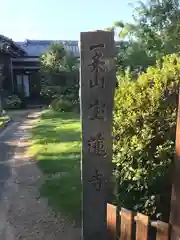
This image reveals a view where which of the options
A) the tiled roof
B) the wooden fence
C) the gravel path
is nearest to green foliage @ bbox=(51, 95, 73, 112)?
the gravel path

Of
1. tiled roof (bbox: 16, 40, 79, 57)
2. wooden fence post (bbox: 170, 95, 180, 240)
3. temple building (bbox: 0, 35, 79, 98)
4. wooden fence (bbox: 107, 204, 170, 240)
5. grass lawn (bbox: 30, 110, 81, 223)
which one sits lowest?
grass lawn (bbox: 30, 110, 81, 223)

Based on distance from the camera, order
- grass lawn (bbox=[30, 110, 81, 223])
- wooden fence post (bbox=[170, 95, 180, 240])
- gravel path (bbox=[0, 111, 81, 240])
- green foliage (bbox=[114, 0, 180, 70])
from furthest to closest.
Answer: green foliage (bbox=[114, 0, 180, 70])
grass lawn (bbox=[30, 110, 81, 223])
gravel path (bbox=[0, 111, 81, 240])
wooden fence post (bbox=[170, 95, 180, 240])

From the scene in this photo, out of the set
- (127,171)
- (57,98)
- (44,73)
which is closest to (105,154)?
(127,171)

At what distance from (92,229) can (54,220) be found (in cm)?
108

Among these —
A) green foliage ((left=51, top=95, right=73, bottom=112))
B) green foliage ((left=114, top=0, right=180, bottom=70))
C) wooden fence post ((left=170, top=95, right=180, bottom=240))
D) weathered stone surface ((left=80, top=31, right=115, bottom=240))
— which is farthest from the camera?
green foliage ((left=51, top=95, right=73, bottom=112))

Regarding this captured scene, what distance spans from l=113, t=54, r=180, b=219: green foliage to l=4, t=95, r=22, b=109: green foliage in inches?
646

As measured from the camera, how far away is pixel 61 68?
62.2 ft

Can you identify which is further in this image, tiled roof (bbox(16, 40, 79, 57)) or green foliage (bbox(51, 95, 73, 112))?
tiled roof (bbox(16, 40, 79, 57))

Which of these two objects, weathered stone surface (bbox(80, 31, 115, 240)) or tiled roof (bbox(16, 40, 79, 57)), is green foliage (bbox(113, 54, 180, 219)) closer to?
weathered stone surface (bbox(80, 31, 115, 240))

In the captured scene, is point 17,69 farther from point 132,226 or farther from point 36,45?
point 132,226

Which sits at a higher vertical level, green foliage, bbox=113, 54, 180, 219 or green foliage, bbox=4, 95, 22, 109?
green foliage, bbox=113, 54, 180, 219

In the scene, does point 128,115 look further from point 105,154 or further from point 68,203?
point 68,203

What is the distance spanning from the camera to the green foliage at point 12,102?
1883 centimetres

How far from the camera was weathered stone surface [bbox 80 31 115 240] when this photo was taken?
2717mm
